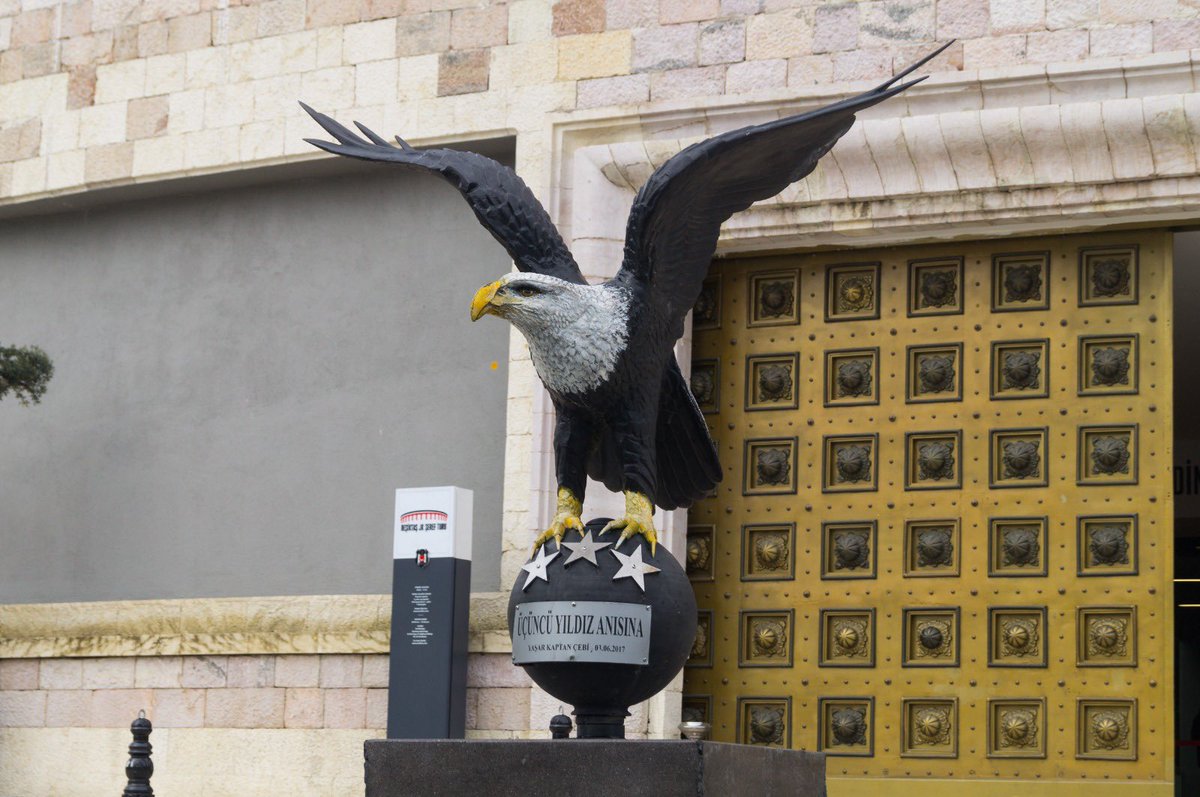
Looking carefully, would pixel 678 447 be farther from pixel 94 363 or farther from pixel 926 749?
pixel 94 363

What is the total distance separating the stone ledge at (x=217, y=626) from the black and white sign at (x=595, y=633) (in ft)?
14.3

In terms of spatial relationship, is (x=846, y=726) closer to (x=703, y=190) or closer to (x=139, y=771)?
(x=139, y=771)

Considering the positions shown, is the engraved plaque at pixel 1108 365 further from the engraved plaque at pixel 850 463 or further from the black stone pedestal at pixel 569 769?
the black stone pedestal at pixel 569 769

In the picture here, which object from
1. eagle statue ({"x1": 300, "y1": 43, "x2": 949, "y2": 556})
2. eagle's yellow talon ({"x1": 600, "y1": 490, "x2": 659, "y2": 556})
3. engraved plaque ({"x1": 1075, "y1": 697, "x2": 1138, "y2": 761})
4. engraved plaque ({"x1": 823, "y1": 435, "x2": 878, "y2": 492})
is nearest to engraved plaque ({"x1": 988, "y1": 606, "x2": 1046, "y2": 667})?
engraved plaque ({"x1": 1075, "y1": 697, "x2": 1138, "y2": 761})

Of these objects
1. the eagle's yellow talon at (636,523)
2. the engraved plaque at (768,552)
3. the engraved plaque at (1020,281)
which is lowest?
the eagle's yellow talon at (636,523)

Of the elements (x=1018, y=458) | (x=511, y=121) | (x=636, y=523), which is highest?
(x=511, y=121)

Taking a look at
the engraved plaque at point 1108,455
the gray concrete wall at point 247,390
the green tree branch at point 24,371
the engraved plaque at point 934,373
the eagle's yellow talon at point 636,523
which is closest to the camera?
the eagle's yellow talon at point 636,523

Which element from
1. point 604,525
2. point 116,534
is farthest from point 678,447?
point 116,534

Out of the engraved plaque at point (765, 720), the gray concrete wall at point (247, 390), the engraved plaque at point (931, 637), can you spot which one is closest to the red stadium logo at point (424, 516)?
the gray concrete wall at point (247, 390)

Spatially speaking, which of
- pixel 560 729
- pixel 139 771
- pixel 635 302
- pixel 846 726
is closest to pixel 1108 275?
pixel 846 726

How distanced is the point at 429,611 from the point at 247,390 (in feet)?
7.37

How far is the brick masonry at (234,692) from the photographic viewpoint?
941 centimetres

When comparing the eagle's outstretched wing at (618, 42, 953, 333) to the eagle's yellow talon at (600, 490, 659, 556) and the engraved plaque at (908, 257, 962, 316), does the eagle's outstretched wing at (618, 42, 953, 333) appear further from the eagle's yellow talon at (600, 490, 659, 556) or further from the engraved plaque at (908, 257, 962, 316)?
the engraved plaque at (908, 257, 962, 316)

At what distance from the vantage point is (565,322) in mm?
5184
